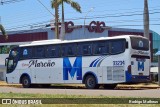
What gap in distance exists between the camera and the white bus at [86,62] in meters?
27.3

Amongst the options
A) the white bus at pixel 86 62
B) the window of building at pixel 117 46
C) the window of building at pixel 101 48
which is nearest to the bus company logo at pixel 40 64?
the white bus at pixel 86 62

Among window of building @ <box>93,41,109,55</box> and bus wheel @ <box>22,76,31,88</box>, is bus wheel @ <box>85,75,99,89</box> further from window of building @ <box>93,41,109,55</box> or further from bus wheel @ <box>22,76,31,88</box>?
bus wheel @ <box>22,76,31,88</box>

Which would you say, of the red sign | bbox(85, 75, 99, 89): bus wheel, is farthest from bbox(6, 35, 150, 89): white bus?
the red sign

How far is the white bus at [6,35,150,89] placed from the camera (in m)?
27.3

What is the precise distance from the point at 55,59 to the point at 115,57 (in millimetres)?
5652

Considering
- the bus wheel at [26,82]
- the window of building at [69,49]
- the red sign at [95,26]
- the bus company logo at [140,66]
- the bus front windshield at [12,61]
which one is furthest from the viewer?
the red sign at [95,26]

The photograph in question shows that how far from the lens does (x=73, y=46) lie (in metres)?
30.1

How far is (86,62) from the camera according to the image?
29.2 metres

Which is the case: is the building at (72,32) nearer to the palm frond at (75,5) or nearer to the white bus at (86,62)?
the palm frond at (75,5)

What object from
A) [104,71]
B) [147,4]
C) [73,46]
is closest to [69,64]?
[73,46]

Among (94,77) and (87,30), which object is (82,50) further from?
(87,30)

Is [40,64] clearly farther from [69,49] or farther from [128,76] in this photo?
[128,76]

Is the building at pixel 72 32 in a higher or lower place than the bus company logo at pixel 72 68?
higher

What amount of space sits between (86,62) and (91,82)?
4.61ft
